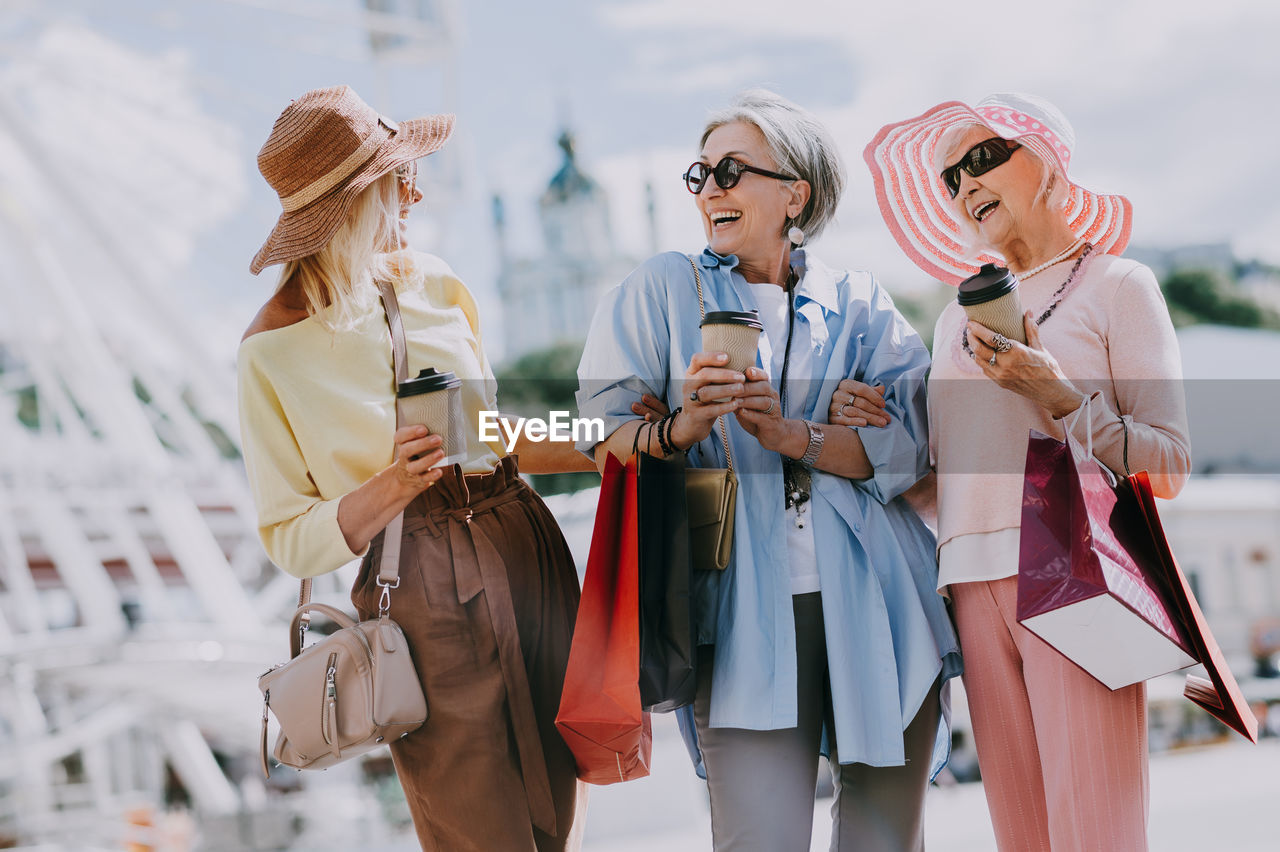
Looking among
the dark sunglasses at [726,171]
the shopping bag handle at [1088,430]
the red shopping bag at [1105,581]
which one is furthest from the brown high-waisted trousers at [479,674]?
the shopping bag handle at [1088,430]

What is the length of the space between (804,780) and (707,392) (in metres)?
0.77

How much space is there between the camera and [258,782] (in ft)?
77.4

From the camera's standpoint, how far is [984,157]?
2521 mm

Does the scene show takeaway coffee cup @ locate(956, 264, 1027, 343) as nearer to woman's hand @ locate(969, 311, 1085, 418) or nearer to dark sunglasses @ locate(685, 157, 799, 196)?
woman's hand @ locate(969, 311, 1085, 418)

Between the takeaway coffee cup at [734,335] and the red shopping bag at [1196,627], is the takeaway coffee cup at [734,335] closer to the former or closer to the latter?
the takeaway coffee cup at [734,335]

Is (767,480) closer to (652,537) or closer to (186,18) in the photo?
(652,537)

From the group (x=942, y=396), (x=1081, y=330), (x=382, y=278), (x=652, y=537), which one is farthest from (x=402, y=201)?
(x=1081, y=330)

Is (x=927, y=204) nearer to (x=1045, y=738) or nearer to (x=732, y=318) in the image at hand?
(x=732, y=318)

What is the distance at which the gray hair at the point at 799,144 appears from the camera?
2512 millimetres

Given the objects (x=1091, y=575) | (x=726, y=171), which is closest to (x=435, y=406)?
(x=726, y=171)

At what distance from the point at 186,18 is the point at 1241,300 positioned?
6320 cm

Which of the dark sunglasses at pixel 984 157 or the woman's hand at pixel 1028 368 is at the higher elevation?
the dark sunglasses at pixel 984 157

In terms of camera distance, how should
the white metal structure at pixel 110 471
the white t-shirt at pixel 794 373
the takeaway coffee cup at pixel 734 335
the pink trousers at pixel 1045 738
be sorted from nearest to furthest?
the takeaway coffee cup at pixel 734 335, the pink trousers at pixel 1045 738, the white t-shirt at pixel 794 373, the white metal structure at pixel 110 471
